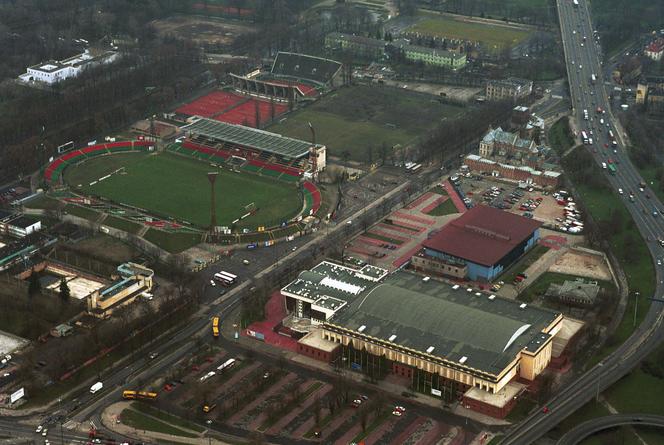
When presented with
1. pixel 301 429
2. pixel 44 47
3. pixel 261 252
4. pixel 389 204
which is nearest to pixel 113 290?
pixel 261 252

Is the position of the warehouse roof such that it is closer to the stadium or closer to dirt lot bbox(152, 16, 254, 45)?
→ the stadium

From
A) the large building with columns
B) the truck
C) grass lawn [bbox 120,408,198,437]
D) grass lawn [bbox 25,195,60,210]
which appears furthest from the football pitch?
grass lawn [bbox 120,408,198,437]

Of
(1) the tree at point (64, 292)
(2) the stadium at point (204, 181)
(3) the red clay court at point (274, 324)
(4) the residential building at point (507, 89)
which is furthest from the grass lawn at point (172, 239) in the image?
(4) the residential building at point (507, 89)

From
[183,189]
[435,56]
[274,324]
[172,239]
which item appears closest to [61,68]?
[183,189]

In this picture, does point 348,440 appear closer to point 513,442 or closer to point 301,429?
point 301,429

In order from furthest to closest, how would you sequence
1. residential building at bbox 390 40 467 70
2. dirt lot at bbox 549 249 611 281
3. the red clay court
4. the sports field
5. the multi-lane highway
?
residential building at bbox 390 40 467 70, the sports field, dirt lot at bbox 549 249 611 281, the red clay court, the multi-lane highway

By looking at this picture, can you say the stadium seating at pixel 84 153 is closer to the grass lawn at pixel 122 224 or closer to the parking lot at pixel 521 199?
the grass lawn at pixel 122 224
